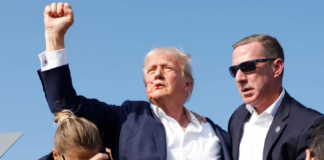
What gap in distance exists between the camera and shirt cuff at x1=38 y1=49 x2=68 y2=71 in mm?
4578

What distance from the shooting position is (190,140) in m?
5.32

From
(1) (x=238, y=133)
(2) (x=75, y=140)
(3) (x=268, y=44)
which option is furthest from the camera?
(3) (x=268, y=44)

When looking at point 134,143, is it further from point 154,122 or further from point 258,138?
point 258,138

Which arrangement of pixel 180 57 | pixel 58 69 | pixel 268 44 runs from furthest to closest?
pixel 180 57 < pixel 268 44 < pixel 58 69

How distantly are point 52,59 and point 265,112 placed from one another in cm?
248

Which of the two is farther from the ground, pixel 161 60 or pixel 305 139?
pixel 161 60

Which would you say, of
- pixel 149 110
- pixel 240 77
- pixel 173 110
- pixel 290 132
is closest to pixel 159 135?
pixel 149 110

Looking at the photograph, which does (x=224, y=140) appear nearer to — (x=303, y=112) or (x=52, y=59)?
(x=303, y=112)

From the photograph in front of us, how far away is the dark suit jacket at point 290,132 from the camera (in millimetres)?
4809

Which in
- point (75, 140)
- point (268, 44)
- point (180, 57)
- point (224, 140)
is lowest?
point (224, 140)

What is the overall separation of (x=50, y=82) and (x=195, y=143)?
5.90 ft

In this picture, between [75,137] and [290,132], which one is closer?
[75,137]

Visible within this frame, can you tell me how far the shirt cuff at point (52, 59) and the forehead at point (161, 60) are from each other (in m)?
1.45

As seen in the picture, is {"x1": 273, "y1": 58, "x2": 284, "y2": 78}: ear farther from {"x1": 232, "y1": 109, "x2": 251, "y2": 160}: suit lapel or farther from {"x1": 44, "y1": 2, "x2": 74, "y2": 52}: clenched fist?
{"x1": 44, "y1": 2, "x2": 74, "y2": 52}: clenched fist
